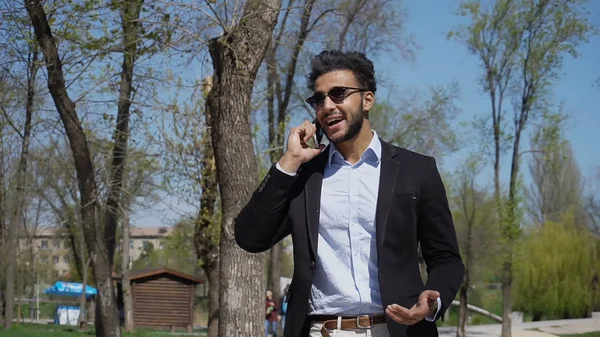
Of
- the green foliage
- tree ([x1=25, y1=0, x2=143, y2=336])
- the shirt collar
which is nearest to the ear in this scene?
the shirt collar

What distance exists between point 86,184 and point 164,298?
27.9 metres

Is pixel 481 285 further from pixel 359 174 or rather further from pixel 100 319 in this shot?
pixel 359 174

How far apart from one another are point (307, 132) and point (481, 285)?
6191 centimetres

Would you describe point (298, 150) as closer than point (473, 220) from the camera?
Yes

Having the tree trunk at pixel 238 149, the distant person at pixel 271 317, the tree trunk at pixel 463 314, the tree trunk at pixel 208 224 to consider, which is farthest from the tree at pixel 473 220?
the tree trunk at pixel 238 149

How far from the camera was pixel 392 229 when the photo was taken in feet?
10.7

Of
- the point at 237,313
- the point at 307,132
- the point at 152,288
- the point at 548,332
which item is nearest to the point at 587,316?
the point at 548,332

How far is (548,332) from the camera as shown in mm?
34312

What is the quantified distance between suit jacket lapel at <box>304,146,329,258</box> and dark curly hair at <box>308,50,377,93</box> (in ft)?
1.04

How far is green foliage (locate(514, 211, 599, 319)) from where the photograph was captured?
152ft

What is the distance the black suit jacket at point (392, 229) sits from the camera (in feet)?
10.6

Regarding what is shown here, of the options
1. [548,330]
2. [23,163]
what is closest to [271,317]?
[23,163]

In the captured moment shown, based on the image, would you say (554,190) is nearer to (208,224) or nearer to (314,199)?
(208,224)

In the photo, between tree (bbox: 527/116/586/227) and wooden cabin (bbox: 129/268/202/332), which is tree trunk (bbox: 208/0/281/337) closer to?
wooden cabin (bbox: 129/268/202/332)
